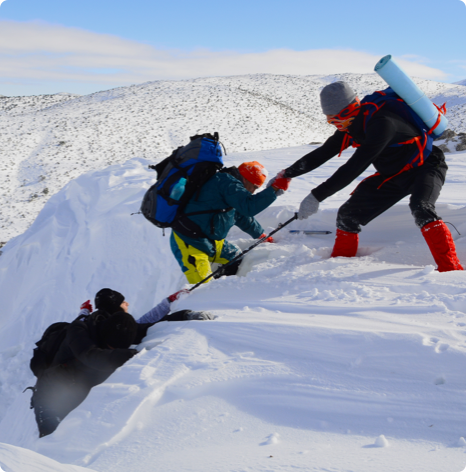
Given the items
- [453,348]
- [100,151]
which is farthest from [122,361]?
[100,151]

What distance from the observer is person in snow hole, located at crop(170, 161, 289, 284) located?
12.2 feet

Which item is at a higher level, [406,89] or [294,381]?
[406,89]

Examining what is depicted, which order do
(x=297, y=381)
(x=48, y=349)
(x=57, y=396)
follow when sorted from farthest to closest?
(x=48, y=349) → (x=57, y=396) → (x=297, y=381)

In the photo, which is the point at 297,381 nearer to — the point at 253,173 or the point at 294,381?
the point at 294,381

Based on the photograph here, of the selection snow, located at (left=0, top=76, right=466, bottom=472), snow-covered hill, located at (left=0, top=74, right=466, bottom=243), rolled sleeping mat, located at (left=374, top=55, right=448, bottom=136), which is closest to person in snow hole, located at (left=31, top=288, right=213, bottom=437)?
snow, located at (left=0, top=76, right=466, bottom=472)

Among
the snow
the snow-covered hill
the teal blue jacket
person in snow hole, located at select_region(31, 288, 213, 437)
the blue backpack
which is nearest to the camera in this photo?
the snow

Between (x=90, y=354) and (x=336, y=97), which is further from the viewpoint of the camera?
(x=336, y=97)

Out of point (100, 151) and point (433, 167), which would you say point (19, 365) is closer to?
point (433, 167)

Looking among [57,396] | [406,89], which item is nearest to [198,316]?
[57,396]

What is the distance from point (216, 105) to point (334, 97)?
31.4 meters

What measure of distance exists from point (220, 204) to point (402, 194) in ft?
5.76

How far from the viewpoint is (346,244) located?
13.5 feet

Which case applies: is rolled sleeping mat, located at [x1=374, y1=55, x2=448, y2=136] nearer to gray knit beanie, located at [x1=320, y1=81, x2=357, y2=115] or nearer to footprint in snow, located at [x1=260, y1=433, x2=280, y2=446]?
gray knit beanie, located at [x1=320, y1=81, x2=357, y2=115]

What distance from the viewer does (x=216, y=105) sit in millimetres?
33219
